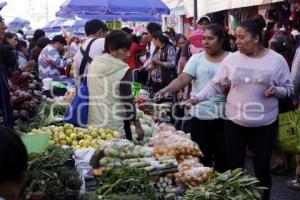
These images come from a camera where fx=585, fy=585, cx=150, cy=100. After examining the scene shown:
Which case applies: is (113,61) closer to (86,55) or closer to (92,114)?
(92,114)

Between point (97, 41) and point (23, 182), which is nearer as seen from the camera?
point (23, 182)

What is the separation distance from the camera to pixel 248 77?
5.41m

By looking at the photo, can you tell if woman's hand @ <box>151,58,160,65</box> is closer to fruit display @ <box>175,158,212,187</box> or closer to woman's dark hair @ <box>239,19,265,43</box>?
woman's dark hair @ <box>239,19,265,43</box>

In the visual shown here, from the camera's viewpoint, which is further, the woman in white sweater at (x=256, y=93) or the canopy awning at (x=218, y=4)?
the canopy awning at (x=218, y=4)

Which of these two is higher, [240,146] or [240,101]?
[240,101]

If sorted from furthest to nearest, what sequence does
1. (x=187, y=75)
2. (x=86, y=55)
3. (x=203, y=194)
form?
(x=86, y=55) < (x=187, y=75) < (x=203, y=194)

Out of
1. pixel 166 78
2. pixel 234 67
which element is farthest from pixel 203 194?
pixel 166 78

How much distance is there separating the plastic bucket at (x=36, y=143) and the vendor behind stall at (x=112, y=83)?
1446 mm

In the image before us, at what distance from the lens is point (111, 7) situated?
13438 millimetres

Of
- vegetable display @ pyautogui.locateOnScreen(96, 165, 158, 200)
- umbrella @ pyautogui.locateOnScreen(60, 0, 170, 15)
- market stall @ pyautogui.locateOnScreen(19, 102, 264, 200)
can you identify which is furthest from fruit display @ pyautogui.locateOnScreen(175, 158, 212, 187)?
umbrella @ pyautogui.locateOnScreen(60, 0, 170, 15)

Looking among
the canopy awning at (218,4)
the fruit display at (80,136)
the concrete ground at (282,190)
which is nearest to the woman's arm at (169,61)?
the canopy awning at (218,4)

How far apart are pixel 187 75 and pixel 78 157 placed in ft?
5.48

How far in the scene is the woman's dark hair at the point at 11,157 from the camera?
2074mm

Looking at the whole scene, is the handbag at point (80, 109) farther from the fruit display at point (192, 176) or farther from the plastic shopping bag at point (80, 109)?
the fruit display at point (192, 176)
